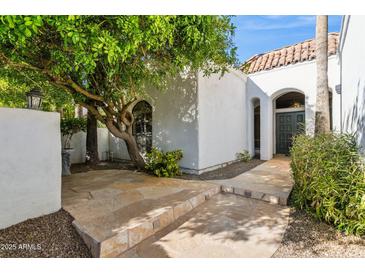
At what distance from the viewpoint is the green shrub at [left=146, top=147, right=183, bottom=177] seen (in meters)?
6.31

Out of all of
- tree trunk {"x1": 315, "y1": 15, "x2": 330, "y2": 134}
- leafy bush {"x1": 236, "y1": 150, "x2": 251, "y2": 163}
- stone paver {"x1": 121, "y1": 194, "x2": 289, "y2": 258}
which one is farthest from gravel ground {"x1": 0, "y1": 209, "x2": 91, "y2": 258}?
leafy bush {"x1": 236, "y1": 150, "x2": 251, "y2": 163}

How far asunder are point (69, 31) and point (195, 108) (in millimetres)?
4523

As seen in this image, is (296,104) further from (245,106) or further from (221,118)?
(221,118)

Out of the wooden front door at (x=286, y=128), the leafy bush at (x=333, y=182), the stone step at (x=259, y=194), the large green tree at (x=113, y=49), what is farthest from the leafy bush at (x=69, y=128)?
the wooden front door at (x=286, y=128)

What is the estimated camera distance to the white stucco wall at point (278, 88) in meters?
8.41

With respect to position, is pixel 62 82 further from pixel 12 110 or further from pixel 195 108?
pixel 195 108

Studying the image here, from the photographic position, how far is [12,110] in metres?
3.05

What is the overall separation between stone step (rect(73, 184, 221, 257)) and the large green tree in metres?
2.47

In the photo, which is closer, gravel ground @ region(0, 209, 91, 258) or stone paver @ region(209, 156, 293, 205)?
gravel ground @ region(0, 209, 91, 258)

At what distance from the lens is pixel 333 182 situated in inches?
131

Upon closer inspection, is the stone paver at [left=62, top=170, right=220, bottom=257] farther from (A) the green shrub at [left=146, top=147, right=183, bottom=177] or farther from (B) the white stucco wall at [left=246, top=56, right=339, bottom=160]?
(B) the white stucco wall at [left=246, top=56, right=339, bottom=160]

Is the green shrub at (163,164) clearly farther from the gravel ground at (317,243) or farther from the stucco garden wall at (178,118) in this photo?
the gravel ground at (317,243)
